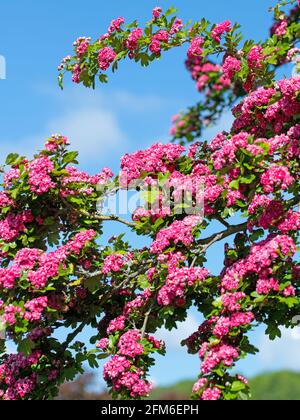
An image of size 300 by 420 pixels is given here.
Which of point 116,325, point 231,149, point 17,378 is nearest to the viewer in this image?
point 231,149

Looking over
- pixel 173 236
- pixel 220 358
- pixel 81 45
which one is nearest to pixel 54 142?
pixel 173 236

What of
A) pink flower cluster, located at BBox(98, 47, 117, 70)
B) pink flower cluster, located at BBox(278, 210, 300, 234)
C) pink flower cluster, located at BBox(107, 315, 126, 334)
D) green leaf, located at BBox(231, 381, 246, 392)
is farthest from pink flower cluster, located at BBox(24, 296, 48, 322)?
pink flower cluster, located at BBox(98, 47, 117, 70)

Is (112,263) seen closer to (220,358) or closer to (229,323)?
(229,323)

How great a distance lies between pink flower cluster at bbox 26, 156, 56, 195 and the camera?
9414 mm

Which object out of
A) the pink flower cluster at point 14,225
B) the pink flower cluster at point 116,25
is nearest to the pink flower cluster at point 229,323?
the pink flower cluster at point 14,225

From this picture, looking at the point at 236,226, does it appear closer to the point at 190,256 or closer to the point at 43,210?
the point at 190,256

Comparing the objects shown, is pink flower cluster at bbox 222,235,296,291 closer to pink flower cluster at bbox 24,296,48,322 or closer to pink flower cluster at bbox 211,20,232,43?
pink flower cluster at bbox 24,296,48,322

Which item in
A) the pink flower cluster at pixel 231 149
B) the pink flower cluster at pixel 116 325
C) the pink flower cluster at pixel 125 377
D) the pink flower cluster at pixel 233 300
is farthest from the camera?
the pink flower cluster at pixel 116 325

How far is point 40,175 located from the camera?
9438mm

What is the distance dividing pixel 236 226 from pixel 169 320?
1.67 m

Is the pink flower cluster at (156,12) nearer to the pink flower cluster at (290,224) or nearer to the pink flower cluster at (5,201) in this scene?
the pink flower cluster at (5,201)

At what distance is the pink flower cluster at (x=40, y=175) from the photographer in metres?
9.41

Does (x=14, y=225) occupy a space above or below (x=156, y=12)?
below
